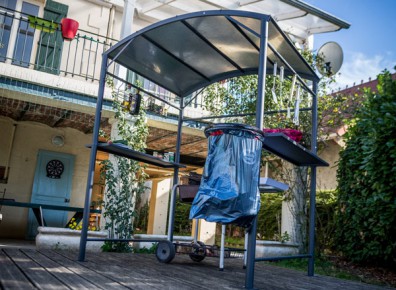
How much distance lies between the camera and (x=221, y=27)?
13.5 ft

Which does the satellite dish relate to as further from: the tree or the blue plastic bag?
the blue plastic bag

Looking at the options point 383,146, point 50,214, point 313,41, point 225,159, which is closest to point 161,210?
point 50,214

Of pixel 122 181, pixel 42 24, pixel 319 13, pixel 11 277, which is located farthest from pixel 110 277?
pixel 319 13

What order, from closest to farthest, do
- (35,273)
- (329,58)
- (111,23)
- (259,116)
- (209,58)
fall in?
(35,273), (259,116), (209,58), (329,58), (111,23)

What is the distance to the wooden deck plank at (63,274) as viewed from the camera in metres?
2.54

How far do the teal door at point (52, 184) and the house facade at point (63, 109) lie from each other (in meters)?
0.02

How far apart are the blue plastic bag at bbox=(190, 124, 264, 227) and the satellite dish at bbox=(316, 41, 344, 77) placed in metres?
5.10

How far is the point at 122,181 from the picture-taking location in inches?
262

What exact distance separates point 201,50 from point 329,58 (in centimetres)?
421

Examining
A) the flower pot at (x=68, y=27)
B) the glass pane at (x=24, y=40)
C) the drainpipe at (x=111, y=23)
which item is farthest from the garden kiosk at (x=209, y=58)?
the glass pane at (x=24, y=40)

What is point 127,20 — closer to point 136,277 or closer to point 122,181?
point 122,181

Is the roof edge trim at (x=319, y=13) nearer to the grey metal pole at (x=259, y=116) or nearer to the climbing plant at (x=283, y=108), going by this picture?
the climbing plant at (x=283, y=108)

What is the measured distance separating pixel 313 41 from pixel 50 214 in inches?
300

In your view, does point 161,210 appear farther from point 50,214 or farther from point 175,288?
point 175,288
